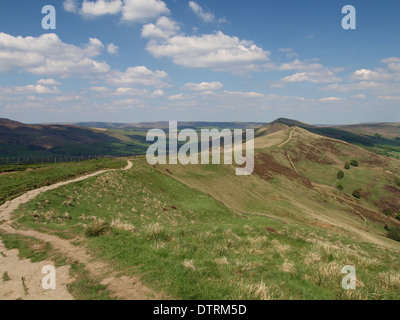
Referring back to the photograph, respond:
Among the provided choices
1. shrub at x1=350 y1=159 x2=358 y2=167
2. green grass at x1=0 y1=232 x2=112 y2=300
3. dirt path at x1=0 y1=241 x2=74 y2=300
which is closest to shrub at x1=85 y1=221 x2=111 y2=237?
green grass at x1=0 y1=232 x2=112 y2=300

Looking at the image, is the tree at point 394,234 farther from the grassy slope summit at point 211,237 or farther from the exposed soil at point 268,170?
the exposed soil at point 268,170

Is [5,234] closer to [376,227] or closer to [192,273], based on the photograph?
[192,273]

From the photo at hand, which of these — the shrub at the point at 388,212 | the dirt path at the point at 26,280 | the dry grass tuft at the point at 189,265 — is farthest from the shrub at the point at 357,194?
the dirt path at the point at 26,280

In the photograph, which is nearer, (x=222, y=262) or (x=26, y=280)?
(x=26, y=280)

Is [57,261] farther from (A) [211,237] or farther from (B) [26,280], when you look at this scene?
(A) [211,237]

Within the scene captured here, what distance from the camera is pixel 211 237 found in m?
16.4

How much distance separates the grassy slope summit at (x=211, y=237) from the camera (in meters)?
9.64

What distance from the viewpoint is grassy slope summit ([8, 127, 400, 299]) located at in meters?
9.64

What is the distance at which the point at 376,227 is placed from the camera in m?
80.2

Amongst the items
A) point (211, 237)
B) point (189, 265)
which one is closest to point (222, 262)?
point (189, 265)

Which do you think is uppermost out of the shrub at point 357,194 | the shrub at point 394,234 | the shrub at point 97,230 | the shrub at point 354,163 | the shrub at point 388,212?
the shrub at point 97,230

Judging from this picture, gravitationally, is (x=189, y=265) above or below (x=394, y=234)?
above

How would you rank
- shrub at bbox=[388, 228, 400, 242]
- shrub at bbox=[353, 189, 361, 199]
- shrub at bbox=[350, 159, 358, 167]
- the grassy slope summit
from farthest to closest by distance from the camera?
shrub at bbox=[350, 159, 358, 167] → shrub at bbox=[353, 189, 361, 199] → shrub at bbox=[388, 228, 400, 242] → the grassy slope summit

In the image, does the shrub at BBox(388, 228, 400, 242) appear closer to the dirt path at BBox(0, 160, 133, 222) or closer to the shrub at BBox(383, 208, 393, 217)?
the shrub at BBox(383, 208, 393, 217)
